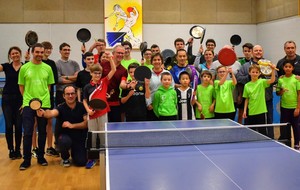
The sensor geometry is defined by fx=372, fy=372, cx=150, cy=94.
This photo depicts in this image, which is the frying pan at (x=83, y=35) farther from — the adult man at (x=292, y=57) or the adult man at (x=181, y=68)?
the adult man at (x=292, y=57)

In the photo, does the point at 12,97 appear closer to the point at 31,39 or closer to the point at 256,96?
the point at 31,39

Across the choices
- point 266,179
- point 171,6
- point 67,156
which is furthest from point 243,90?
point 171,6

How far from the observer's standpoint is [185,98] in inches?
222

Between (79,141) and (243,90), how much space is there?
2.86 meters

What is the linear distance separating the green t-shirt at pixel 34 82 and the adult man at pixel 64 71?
79 cm

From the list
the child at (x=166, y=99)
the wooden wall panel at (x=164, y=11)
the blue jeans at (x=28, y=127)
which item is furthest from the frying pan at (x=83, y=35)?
the wooden wall panel at (x=164, y=11)

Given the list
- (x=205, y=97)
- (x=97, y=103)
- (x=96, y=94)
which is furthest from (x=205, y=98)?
(x=97, y=103)

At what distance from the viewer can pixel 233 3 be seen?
43.0 ft

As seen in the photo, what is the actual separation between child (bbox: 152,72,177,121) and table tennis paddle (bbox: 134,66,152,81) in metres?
0.36

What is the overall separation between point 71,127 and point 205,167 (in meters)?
3.27

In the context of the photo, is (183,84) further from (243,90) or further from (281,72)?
(281,72)

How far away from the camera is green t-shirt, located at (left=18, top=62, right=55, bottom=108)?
554 cm

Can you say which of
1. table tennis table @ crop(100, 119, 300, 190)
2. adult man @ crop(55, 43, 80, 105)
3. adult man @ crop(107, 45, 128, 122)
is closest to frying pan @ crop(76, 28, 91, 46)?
adult man @ crop(55, 43, 80, 105)

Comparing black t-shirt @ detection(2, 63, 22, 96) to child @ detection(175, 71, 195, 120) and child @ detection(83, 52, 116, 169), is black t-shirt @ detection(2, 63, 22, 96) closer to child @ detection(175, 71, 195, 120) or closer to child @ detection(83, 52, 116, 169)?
child @ detection(83, 52, 116, 169)
